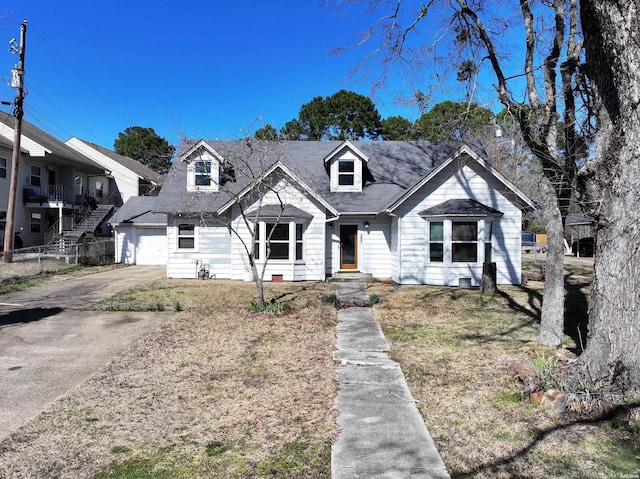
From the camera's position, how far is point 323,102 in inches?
1726

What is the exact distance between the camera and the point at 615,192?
4.55 meters

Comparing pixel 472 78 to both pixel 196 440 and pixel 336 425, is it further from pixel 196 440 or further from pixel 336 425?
pixel 196 440

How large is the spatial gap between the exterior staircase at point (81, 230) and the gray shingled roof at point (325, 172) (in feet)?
27.1

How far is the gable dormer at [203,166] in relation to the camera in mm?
16000

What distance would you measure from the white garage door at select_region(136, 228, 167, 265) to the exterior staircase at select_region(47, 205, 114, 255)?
325 cm

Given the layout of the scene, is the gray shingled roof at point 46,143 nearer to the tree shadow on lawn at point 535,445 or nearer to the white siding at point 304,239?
the white siding at point 304,239

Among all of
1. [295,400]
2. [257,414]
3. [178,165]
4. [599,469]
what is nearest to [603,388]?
[599,469]

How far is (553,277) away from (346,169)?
11.1m

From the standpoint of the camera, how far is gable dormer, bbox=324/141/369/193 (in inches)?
654

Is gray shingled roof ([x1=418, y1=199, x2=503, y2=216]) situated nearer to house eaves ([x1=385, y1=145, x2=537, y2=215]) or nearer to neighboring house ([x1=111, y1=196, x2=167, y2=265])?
house eaves ([x1=385, y1=145, x2=537, y2=215])

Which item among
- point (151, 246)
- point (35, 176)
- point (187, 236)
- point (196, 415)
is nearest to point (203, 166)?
point (187, 236)

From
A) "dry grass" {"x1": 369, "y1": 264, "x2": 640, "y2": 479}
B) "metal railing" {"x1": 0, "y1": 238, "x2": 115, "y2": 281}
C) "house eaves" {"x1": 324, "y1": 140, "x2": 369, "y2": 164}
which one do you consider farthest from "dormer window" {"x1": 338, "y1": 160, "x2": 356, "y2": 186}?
"metal railing" {"x1": 0, "y1": 238, "x2": 115, "y2": 281}

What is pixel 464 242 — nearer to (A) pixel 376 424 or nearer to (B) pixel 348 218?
(B) pixel 348 218

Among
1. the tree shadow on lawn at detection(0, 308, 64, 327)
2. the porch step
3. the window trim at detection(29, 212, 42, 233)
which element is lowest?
the tree shadow on lawn at detection(0, 308, 64, 327)
